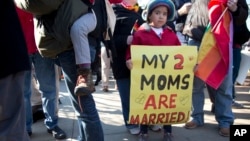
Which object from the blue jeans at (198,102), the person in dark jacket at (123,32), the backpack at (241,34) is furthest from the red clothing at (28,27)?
the backpack at (241,34)

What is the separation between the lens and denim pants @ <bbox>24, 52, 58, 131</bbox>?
342 centimetres

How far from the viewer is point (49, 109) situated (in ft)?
11.6

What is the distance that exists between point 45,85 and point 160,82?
127cm

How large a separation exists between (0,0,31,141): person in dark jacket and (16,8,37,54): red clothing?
152cm

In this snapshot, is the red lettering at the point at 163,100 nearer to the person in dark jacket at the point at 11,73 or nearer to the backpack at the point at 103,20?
the backpack at the point at 103,20

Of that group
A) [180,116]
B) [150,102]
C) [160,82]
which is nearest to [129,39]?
[160,82]

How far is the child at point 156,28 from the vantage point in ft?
10.4

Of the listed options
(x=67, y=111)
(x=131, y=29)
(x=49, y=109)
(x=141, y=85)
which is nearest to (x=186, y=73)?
(x=141, y=85)

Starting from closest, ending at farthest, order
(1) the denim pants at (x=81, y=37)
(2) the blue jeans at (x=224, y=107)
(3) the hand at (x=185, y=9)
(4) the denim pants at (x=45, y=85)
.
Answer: (1) the denim pants at (x=81, y=37) < (4) the denim pants at (x=45, y=85) < (2) the blue jeans at (x=224, y=107) < (3) the hand at (x=185, y=9)

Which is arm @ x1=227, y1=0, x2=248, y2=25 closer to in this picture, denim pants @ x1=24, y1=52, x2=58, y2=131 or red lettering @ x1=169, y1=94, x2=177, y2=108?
red lettering @ x1=169, y1=94, x2=177, y2=108

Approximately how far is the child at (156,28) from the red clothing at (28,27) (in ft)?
3.31

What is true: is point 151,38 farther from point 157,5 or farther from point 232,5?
point 232,5

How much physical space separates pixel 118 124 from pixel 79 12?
6.49 feet

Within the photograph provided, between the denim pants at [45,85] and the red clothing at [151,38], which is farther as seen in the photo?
the denim pants at [45,85]
